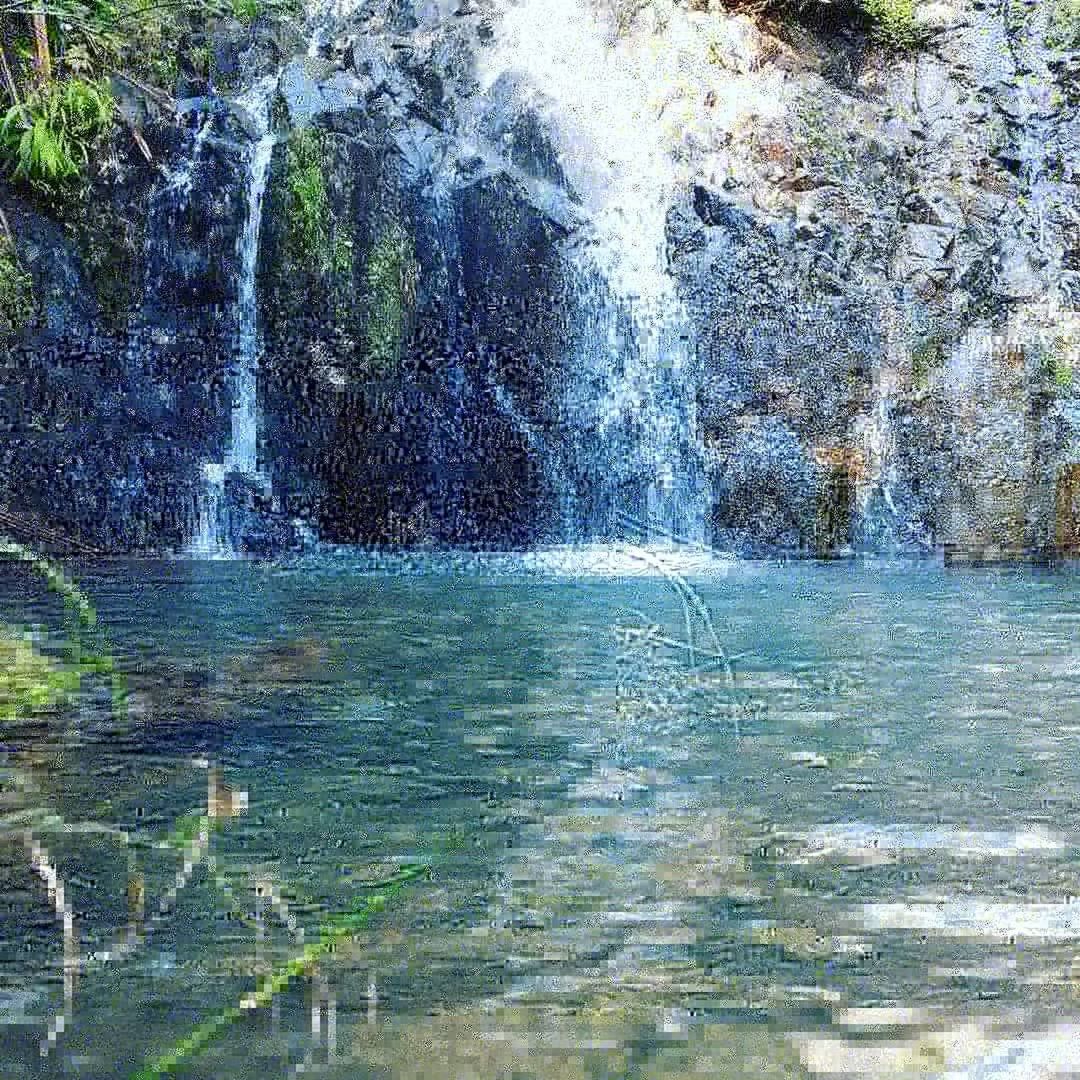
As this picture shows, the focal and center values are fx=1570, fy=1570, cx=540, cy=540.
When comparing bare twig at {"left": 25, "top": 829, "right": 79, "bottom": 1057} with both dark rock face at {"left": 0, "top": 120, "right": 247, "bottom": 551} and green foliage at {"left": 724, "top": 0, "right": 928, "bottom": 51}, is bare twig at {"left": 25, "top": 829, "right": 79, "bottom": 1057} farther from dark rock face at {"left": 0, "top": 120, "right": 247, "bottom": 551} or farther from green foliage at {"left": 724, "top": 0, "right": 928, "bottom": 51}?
green foliage at {"left": 724, "top": 0, "right": 928, "bottom": 51}

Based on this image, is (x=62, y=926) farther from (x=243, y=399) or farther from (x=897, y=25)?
(x=897, y=25)

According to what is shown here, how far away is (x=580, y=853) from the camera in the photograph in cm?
323

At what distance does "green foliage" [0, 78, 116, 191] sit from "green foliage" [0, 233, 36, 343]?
1.71ft

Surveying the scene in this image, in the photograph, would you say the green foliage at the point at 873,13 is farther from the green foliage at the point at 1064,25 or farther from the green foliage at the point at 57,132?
the green foliage at the point at 57,132

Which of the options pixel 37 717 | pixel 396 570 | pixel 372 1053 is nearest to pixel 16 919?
pixel 372 1053

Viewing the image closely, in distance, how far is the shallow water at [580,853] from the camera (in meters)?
2.33

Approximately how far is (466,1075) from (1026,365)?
30.9 ft

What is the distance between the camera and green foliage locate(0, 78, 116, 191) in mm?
10438

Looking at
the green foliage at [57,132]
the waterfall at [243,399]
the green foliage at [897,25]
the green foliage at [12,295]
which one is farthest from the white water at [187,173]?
the green foliage at [897,25]

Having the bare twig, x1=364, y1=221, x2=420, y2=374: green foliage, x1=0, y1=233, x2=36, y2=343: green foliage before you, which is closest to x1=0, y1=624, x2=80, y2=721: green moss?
the bare twig

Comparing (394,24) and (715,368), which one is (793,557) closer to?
(715,368)

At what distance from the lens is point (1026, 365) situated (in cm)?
1073

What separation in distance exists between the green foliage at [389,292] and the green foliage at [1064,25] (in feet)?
16.2

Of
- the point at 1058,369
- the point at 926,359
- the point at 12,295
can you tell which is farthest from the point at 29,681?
the point at 1058,369
